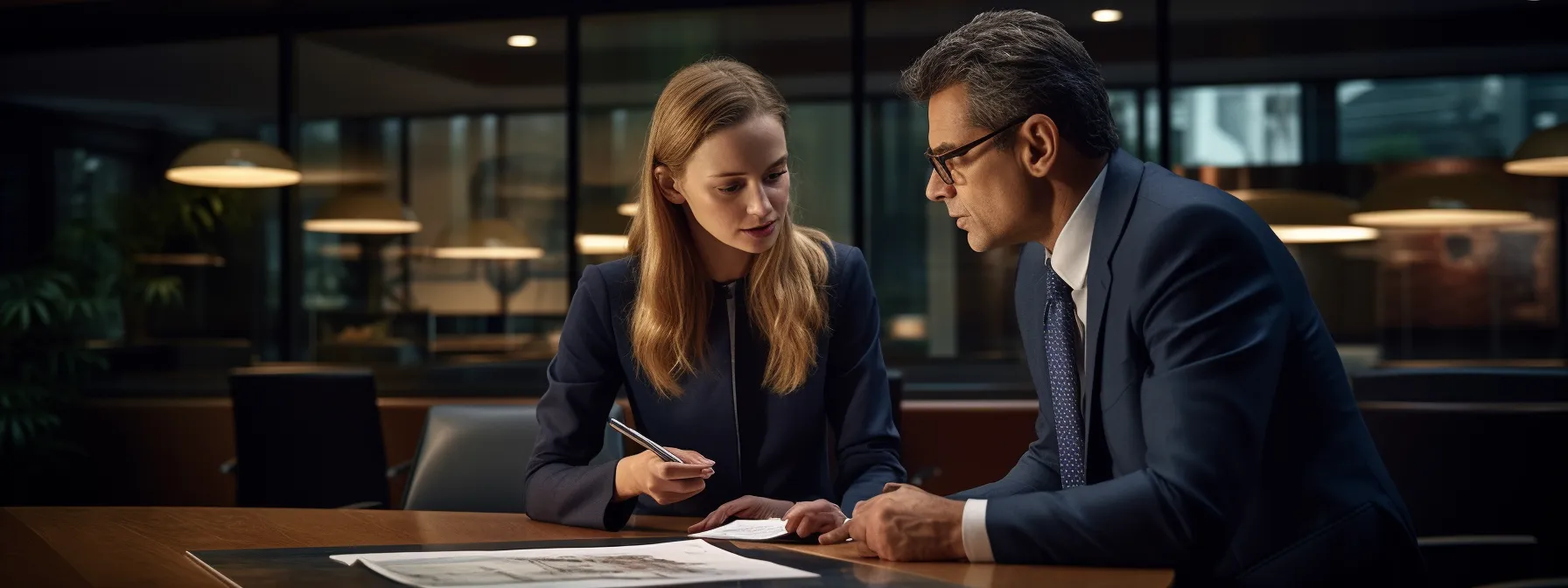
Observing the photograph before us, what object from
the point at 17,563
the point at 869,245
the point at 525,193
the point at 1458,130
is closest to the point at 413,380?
the point at 525,193

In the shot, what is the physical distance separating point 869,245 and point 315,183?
341cm

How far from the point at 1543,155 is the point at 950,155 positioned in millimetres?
5838

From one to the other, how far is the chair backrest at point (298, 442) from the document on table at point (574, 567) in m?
3.03

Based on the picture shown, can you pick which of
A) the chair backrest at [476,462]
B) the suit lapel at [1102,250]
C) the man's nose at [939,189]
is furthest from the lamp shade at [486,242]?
the suit lapel at [1102,250]

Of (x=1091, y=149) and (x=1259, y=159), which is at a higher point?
(x=1259, y=159)

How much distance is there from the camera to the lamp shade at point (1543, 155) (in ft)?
20.4

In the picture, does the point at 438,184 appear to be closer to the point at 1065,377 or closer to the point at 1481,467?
the point at 1481,467

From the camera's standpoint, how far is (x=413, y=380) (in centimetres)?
710

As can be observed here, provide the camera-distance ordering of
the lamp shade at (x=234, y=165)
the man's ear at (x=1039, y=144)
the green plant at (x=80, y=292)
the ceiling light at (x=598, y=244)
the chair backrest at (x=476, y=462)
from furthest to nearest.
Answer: the ceiling light at (x=598, y=244) → the lamp shade at (x=234, y=165) → the green plant at (x=80, y=292) → the chair backrest at (x=476, y=462) → the man's ear at (x=1039, y=144)

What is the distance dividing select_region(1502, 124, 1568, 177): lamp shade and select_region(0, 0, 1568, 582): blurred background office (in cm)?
2

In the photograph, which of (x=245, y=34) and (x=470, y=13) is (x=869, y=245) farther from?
(x=245, y=34)

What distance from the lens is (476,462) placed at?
263cm

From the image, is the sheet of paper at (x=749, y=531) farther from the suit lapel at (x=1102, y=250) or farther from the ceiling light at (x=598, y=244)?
the ceiling light at (x=598, y=244)

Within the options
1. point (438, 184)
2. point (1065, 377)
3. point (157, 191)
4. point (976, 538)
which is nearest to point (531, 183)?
point (438, 184)
